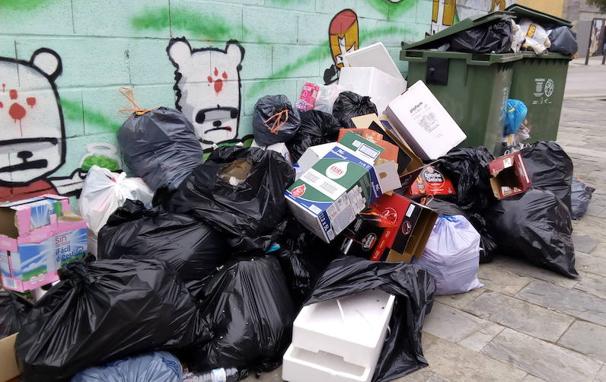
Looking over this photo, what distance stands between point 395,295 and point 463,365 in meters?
0.49

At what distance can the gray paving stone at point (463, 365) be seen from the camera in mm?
2398

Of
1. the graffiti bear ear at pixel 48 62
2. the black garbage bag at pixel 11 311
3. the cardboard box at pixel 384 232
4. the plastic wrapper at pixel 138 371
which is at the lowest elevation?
the plastic wrapper at pixel 138 371

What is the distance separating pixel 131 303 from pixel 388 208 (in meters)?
1.62

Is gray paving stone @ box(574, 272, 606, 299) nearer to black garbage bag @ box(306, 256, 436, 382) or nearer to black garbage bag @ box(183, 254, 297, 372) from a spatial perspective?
black garbage bag @ box(306, 256, 436, 382)

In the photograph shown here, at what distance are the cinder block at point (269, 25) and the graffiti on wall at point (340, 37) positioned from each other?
1.98 feet

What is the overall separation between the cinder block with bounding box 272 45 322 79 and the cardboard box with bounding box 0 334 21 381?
2913 mm

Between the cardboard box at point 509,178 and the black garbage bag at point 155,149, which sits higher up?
the black garbage bag at point 155,149

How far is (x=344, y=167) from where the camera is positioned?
9.48 ft

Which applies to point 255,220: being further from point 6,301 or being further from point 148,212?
point 6,301

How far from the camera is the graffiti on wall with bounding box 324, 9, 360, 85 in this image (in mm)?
4879

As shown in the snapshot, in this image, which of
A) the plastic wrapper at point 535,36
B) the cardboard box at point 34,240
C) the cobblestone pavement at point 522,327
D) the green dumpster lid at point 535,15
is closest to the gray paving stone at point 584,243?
the cobblestone pavement at point 522,327

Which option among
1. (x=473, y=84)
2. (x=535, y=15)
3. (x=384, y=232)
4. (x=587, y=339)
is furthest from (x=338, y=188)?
(x=535, y=15)

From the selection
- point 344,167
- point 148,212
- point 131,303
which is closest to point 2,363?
point 131,303

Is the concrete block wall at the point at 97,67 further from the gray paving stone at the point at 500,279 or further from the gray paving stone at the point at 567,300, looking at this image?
the gray paving stone at the point at 567,300
